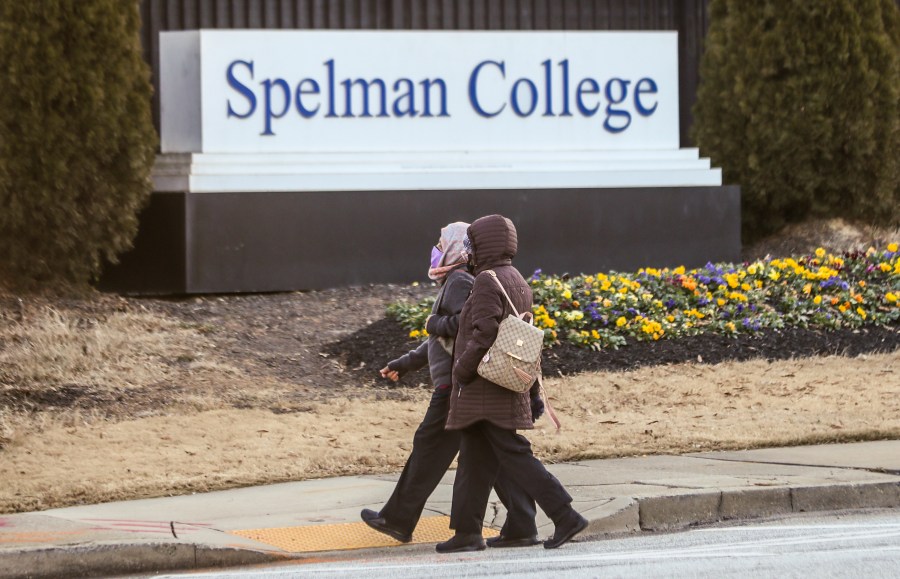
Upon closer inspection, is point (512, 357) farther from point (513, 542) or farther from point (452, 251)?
point (513, 542)

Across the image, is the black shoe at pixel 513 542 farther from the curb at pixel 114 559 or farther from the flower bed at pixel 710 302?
the flower bed at pixel 710 302

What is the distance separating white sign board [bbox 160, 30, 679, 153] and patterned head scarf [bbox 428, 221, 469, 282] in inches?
312

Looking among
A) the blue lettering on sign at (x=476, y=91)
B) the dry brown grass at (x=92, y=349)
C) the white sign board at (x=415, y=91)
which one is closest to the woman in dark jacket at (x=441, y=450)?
the dry brown grass at (x=92, y=349)

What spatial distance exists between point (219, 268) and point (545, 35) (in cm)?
433

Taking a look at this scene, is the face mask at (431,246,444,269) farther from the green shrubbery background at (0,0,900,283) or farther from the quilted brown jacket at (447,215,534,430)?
the green shrubbery background at (0,0,900,283)

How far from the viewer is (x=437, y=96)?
15391 mm

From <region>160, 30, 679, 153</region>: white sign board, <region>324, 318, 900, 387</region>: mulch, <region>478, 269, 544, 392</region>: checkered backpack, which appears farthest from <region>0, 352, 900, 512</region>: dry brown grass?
<region>160, 30, 679, 153</region>: white sign board

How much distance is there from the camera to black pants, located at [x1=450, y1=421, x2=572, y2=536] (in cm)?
689

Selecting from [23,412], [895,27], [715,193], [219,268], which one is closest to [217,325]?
[219,268]

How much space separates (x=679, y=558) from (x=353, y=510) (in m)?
2.05

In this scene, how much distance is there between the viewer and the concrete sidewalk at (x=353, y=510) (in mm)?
6816

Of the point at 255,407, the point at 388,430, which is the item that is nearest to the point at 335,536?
the point at 388,430

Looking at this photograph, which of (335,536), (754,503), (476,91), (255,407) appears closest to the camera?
(335,536)

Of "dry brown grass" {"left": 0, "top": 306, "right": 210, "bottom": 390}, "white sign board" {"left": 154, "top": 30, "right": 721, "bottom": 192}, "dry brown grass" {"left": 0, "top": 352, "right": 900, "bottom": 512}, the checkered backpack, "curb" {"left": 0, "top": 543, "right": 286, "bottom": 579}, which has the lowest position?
"dry brown grass" {"left": 0, "top": 352, "right": 900, "bottom": 512}
